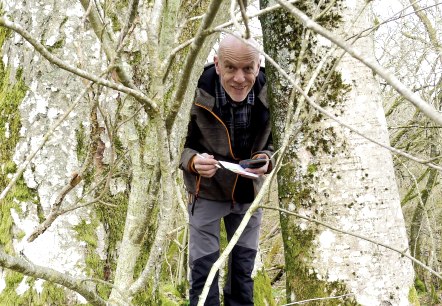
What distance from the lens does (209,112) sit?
106 inches

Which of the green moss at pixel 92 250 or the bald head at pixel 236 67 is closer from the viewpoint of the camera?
the green moss at pixel 92 250

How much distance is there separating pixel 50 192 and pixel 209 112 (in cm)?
94

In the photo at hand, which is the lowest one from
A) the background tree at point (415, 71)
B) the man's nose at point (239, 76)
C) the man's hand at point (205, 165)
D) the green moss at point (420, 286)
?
the green moss at point (420, 286)

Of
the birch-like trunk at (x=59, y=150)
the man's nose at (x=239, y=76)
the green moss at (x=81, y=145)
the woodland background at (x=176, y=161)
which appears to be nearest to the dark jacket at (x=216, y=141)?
the man's nose at (x=239, y=76)

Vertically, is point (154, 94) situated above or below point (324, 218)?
above

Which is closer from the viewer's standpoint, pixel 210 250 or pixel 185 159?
pixel 185 159

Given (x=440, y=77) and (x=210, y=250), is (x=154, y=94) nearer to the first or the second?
(x=210, y=250)

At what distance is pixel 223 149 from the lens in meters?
2.75

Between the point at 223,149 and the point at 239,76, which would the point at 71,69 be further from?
the point at 223,149

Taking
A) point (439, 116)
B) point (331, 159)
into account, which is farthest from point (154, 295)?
point (439, 116)

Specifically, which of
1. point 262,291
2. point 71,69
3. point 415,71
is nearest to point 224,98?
point 71,69

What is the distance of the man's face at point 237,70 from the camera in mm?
2463

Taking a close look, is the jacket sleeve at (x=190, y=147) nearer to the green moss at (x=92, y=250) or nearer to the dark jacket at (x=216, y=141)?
the dark jacket at (x=216, y=141)

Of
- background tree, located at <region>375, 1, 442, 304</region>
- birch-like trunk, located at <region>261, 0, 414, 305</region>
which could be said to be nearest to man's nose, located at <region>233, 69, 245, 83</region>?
birch-like trunk, located at <region>261, 0, 414, 305</region>
